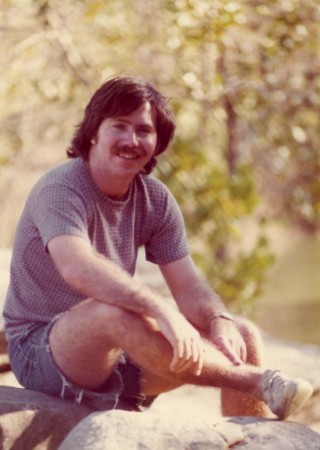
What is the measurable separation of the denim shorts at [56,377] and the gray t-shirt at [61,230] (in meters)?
0.06

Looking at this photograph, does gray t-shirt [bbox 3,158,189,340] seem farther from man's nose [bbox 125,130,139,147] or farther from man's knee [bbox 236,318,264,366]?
man's knee [bbox 236,318,264,366]

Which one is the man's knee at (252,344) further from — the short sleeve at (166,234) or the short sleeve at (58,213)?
the short sleeve at (58,213)

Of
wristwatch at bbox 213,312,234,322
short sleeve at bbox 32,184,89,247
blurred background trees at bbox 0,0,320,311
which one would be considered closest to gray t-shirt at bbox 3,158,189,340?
short sleeve at bbox 32,184,89,247

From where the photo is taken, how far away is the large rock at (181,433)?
3.01 meters

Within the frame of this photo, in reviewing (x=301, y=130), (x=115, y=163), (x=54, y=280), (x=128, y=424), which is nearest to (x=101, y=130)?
(x=115, y=163)

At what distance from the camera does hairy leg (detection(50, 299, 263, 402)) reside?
3.16 m

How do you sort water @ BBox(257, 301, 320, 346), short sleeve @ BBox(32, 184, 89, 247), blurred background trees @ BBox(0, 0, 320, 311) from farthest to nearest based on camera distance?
water @ BBox(257, 301, 320, 346)
blurred background trees @ BBox(0, 0, 320, 311)
short sleeve @ BBox(32, 184, 89, 247)

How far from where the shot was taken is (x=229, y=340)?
11.4ft

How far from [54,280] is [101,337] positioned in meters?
0.37

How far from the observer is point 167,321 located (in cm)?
312

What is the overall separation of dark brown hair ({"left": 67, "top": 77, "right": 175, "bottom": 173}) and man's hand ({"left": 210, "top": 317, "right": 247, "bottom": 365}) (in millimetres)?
721

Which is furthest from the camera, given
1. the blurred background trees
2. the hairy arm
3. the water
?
the water

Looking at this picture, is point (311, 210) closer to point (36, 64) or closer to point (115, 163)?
point (36, 64)

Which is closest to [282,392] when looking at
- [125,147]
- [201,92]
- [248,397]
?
[248,397]
